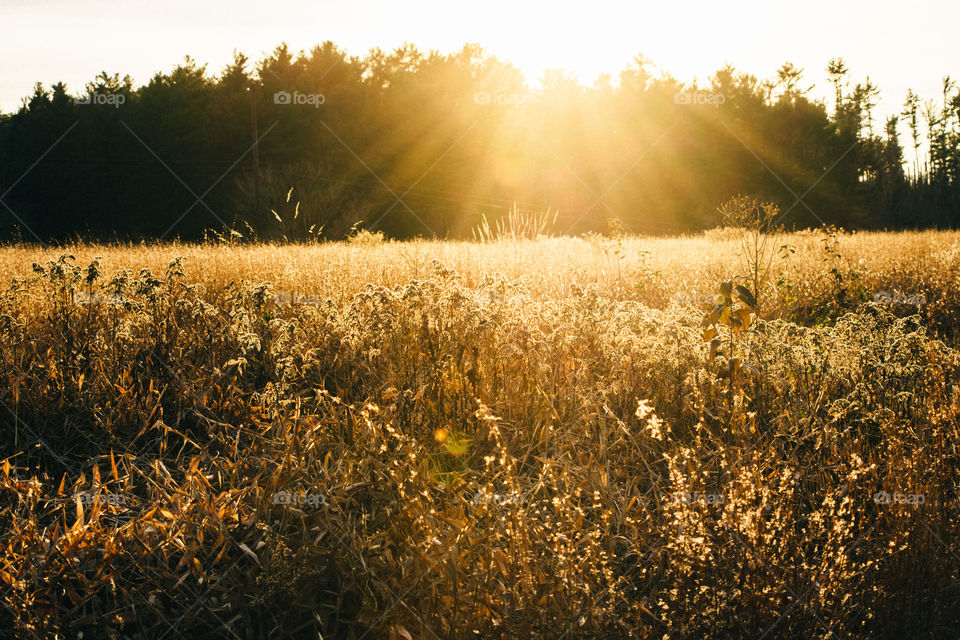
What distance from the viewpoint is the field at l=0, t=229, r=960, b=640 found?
5.63 ft

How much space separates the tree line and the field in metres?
23.3

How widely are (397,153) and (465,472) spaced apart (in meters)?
32.4

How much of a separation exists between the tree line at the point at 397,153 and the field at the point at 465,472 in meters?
23.3

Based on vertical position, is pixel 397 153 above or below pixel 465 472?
above

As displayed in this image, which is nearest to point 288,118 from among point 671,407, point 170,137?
point 170,137

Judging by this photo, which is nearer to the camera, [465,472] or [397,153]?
[465,472]

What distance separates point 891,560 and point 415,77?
3624 centimetres

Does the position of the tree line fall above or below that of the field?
above

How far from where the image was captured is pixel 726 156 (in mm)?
40125

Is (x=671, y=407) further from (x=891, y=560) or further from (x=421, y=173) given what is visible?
(x=421, y=173)

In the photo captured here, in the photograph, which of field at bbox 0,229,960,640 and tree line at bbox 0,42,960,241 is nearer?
field at bbox 0,229,960,640

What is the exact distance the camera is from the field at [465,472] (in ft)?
5.63

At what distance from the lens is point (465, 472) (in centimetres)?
231

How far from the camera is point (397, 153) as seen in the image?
32.5 m
